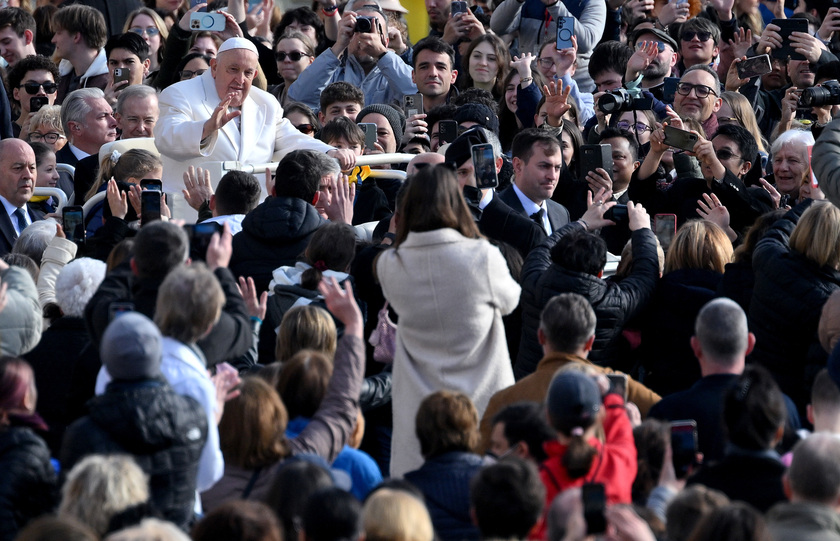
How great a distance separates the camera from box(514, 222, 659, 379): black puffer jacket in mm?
5371

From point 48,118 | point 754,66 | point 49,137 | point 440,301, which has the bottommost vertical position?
point 49,137

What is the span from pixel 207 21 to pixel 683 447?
629 cm

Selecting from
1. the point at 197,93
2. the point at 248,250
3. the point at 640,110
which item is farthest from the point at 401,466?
the point at 640,110

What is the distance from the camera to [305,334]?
190 inches

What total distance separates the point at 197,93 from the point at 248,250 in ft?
5.97

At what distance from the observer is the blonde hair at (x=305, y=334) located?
4824 mm

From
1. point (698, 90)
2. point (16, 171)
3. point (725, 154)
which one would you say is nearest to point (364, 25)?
point (698, 90)

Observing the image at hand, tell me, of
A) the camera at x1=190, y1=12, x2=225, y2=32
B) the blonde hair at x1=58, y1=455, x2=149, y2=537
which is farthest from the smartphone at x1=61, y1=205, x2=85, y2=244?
the camera at x1=190, y1=12, x2=225, y2=32

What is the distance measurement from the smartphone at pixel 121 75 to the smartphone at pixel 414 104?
2.08m

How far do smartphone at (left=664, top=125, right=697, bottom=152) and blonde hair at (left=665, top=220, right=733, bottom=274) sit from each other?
1202 millimetres

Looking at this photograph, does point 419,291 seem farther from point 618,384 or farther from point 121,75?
point 121,75

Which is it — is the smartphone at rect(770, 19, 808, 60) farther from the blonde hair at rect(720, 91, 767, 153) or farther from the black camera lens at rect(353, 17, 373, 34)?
the black camera lens at rect(353, 17, 373, 34)

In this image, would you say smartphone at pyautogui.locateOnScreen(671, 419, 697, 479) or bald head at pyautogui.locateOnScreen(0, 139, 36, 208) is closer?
smartphone at pyautogui.locateOnScreen(671, 419, 697, 479)

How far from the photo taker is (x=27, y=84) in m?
9.27
